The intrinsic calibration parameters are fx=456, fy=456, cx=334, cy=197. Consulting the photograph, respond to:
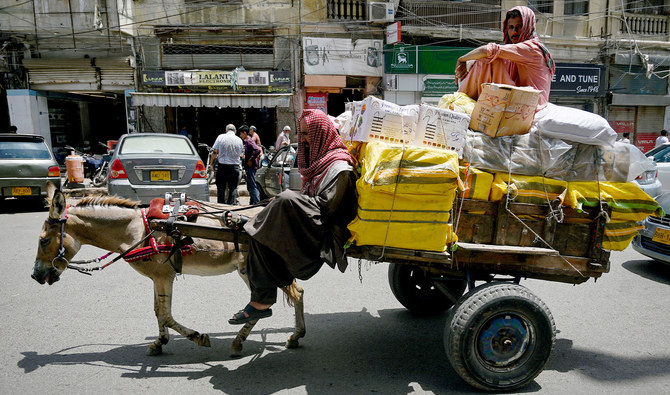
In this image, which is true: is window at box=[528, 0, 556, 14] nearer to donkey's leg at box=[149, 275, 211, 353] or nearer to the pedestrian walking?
the pedestrian walking

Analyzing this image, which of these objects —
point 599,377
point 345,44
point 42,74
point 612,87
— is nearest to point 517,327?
point 599,377

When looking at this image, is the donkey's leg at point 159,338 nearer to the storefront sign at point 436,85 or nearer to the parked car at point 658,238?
the parked car at point 658,238

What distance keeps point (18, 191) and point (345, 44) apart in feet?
33.5

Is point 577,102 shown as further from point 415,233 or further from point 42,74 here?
point 42,74

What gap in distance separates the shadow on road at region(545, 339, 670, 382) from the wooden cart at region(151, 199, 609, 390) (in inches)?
18.3

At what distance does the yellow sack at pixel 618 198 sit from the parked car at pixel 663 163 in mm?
6773

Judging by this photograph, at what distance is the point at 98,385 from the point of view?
3.15 meters

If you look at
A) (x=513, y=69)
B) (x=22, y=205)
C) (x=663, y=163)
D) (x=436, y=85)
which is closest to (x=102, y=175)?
(x=22, y=205)

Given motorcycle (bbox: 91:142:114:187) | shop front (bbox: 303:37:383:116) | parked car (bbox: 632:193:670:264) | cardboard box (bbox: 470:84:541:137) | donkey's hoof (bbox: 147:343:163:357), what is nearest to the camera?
cardboard box (bbox: 470:84:541:137)

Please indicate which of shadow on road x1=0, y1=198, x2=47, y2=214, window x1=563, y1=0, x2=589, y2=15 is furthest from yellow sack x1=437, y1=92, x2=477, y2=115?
window x1=563, y1=0, x2=589, y2=15

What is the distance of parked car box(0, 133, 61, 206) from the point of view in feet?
29.6

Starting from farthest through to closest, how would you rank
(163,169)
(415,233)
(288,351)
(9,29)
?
(9,29)
(163,169)
(288,351)
(415,233)

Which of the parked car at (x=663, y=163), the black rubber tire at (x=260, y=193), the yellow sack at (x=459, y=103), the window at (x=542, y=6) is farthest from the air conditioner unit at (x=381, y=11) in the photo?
the yellow sack at (x=459, y=103)

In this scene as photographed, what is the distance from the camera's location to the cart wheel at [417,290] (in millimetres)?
4289
